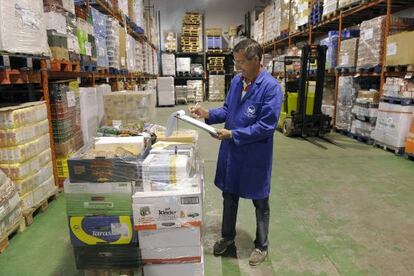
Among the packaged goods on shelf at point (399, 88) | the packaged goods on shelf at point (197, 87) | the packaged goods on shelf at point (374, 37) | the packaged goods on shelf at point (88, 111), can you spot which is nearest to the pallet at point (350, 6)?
the packaged goods on shelf at point (374, 37)

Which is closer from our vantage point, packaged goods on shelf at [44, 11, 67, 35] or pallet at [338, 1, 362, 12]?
packaged goods on shelf at [44, 11, 67, 35]

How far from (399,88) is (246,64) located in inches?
192

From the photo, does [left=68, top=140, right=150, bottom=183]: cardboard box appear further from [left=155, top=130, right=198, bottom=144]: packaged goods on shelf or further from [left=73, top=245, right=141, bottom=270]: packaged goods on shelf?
[left=155, top=130, right=198, bottom=144]: packaged goods on shelf

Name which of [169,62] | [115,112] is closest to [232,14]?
[169,62]

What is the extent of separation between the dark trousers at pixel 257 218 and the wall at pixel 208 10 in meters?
18.0

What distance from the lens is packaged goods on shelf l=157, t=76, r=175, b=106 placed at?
626 inches

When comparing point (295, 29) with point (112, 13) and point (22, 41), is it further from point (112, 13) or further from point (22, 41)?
point (22, 41)

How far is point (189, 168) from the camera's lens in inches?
93.8

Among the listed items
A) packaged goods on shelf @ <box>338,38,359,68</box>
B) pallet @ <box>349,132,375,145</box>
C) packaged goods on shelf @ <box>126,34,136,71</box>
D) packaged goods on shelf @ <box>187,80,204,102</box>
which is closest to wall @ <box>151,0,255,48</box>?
packaged goods on shelf @ <box>187,80,204,102</box>

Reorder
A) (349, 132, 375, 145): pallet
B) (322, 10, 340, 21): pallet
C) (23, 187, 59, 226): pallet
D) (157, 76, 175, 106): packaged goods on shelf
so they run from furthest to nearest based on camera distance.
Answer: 1. (157, 76, 175, 106): packaged goods on shelf
2. (322, 10, 340, 21): pallet
3. (349, 132, 375, 145): pallet
4. (23, 187, 59, 226): pallet

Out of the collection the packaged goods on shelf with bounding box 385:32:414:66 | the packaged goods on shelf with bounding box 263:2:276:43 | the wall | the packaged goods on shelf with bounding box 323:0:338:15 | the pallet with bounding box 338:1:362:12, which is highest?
the wall

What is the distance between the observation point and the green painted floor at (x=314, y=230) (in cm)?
277

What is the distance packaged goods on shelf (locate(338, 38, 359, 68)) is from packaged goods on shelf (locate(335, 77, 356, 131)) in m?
0.36

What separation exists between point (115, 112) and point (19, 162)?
4.74 feet
